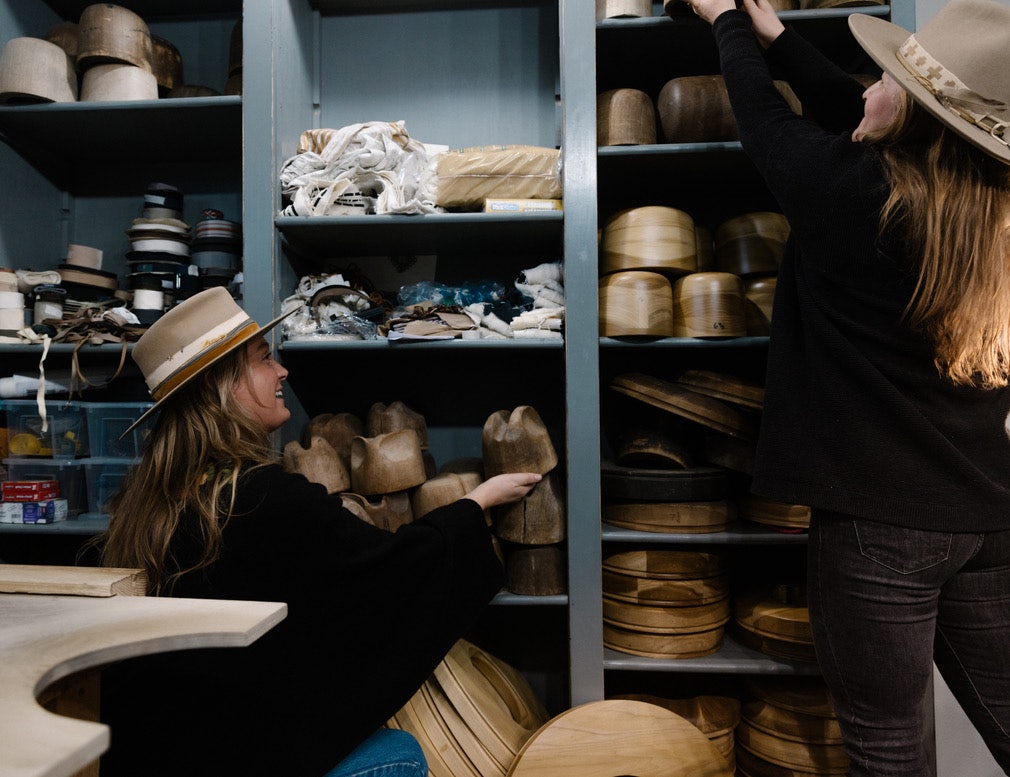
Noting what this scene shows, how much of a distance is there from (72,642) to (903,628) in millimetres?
1308

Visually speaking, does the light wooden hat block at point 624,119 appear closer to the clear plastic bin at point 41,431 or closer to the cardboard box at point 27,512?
the clear plastic bin at point 41,431

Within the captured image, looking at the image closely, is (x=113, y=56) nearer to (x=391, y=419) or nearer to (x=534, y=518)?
(x=391, y=419)

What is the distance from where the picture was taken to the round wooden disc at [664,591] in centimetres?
182

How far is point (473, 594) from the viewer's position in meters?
1.45

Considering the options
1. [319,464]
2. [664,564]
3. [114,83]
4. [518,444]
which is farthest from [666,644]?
[114,83]

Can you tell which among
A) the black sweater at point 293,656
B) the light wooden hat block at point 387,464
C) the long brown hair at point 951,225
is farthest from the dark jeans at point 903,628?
the light wooden hat block at point 387,464

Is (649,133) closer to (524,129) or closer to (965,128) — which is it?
(524,129)

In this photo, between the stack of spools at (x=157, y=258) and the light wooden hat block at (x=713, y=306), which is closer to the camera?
the light wooden hat block at (x=713, y=306)

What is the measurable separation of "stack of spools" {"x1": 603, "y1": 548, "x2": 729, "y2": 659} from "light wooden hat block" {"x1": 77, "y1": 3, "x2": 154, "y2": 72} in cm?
225

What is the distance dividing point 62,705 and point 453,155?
1685mm

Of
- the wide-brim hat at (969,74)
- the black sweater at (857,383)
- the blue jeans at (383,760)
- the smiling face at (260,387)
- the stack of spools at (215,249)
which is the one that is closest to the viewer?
Answer: the wide-brim hat at (969,74)

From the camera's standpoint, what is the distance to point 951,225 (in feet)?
3.40

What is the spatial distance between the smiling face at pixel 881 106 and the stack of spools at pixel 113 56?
2.11 m

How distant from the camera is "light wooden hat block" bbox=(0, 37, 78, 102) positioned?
1.96 metres
